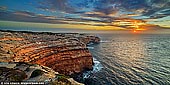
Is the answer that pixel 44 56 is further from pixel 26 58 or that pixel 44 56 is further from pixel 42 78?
pixel 42 78

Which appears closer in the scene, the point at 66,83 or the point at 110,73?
the point at 66,83

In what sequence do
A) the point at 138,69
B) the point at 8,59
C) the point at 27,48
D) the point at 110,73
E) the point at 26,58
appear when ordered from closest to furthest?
the point at 8,59 < the point at 26,58 < the point at 27,48 < the point at 110,73 < the point at 138,69

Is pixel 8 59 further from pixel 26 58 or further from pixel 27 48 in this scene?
pixel 27 48

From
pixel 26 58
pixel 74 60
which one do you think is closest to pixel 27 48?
pixel 26 58

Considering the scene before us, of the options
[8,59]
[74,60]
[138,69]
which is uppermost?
[8,59]

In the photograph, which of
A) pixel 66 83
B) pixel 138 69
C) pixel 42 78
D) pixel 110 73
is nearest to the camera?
pixel 66 83

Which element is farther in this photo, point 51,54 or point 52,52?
point 52,52

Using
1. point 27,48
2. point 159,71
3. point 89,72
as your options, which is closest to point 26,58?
point 27,48

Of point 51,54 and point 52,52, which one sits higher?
point 52,52

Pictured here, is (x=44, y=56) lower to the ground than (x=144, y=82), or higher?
higher
